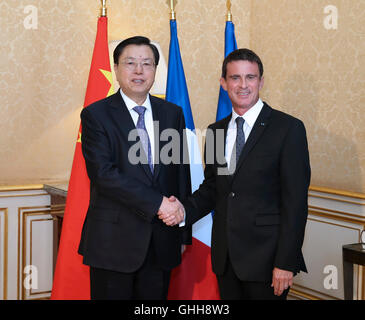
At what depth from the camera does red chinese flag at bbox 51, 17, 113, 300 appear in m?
2.70

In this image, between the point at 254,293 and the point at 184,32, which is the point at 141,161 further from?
the point at 184,32

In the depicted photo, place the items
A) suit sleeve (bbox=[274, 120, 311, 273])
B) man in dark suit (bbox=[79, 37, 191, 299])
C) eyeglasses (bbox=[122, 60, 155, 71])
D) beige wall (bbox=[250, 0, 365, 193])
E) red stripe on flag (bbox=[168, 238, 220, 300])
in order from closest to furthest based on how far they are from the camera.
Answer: suit sleeve (bbox=[274, 120, 311, 273]), man in dark suit (bbox=[79, 37, 191, 299]), eyeglasses (bbox=[122, 60, 155, 71]), red stripe on flag (bbox=[168, 238, 220, 300]), beige wall (bbox=[250, 0, 365, 193])

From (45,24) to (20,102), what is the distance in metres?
0.59

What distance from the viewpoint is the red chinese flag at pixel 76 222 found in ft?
8.85

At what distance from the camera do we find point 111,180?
5.86 ft

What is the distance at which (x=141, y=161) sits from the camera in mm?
1864

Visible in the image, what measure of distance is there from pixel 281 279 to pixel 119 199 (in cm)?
70

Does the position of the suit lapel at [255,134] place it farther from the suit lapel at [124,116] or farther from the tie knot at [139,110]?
the tie knot at [139,110]

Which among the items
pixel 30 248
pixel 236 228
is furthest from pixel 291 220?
pixel 30 248

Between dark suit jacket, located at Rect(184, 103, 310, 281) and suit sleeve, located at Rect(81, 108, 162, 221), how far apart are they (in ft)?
1.04

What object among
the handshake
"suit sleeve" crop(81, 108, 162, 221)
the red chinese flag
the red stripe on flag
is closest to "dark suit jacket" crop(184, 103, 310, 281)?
the handshake

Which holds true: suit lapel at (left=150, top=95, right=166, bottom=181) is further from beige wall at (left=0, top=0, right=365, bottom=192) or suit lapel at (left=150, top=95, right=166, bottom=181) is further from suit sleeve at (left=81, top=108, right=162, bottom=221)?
beige wall at (left=0, top=0, right=365, bottom=192)

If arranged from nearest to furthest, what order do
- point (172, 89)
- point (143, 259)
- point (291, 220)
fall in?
1. point (291, 220)
2. point (143, 259)
3. point (172, 89)

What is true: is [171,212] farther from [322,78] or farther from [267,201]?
[322,78]
